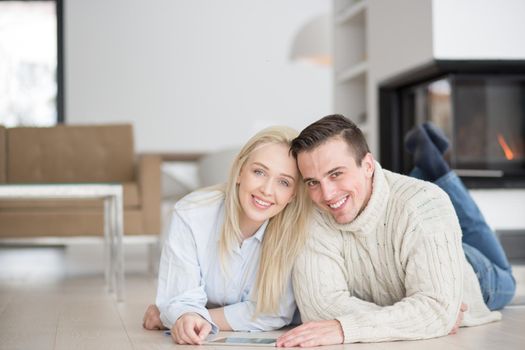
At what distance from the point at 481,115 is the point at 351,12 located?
1.52m

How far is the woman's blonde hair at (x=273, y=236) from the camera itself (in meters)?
2.30

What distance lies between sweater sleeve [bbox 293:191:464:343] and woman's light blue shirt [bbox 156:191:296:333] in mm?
158

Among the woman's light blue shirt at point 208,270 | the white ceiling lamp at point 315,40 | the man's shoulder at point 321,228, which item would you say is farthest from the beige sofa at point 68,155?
the man's shoulder at point 321,228

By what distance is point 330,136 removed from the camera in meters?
2.17

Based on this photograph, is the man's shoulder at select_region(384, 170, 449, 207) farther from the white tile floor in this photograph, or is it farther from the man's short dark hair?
the white tile floor

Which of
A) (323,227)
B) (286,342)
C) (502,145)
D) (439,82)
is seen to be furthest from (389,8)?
(286,342)

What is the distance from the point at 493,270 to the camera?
279 cm

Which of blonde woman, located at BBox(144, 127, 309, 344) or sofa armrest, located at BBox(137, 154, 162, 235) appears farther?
sofa armrest, located at BBox(137, 154, 162, 235)

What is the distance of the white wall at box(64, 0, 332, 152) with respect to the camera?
809 centimetres

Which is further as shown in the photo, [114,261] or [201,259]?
[114,261]

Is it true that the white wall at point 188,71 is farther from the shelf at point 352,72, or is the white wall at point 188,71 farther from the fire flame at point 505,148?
Answer: the fire flame at point 505,148

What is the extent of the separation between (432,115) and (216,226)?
271 cm

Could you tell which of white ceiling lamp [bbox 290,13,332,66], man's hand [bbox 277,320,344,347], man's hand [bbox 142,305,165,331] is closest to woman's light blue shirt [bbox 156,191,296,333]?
man's hand [bbox 142,305,165,331]

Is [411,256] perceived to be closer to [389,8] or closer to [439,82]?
[439,82]
